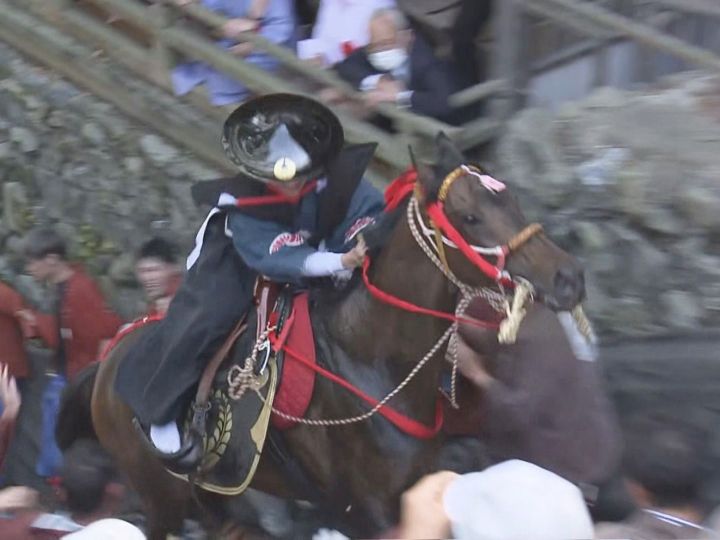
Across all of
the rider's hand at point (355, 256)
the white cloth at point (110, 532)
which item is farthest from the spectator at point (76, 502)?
the rider's hand at point (355, 256)

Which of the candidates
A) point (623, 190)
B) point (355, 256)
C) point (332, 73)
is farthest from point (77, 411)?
point (623, 190)

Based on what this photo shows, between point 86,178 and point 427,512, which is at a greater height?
point 427,512

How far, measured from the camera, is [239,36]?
7543mm

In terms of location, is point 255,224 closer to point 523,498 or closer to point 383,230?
point 383,230

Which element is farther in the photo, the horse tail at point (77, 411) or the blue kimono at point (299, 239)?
the horse tail at point (77, 411)

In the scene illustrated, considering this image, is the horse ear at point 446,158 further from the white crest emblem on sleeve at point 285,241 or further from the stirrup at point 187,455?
the stirrup at point 187,455

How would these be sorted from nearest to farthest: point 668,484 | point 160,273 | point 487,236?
point 668,484 → point 487,236 → point 160,273

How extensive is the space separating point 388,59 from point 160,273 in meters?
1.75

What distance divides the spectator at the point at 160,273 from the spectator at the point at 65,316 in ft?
2.50

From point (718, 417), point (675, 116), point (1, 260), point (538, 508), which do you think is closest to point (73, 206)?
point (1, 260)

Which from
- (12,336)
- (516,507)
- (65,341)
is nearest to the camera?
(516,507)

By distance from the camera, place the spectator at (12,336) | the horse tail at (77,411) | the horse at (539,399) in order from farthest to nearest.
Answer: the spectator at (12,336)
the horse tail at (77,411)
the horse at (539,399)

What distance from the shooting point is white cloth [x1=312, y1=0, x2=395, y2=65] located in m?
7.17

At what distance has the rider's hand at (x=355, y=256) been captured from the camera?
5.11 meters
